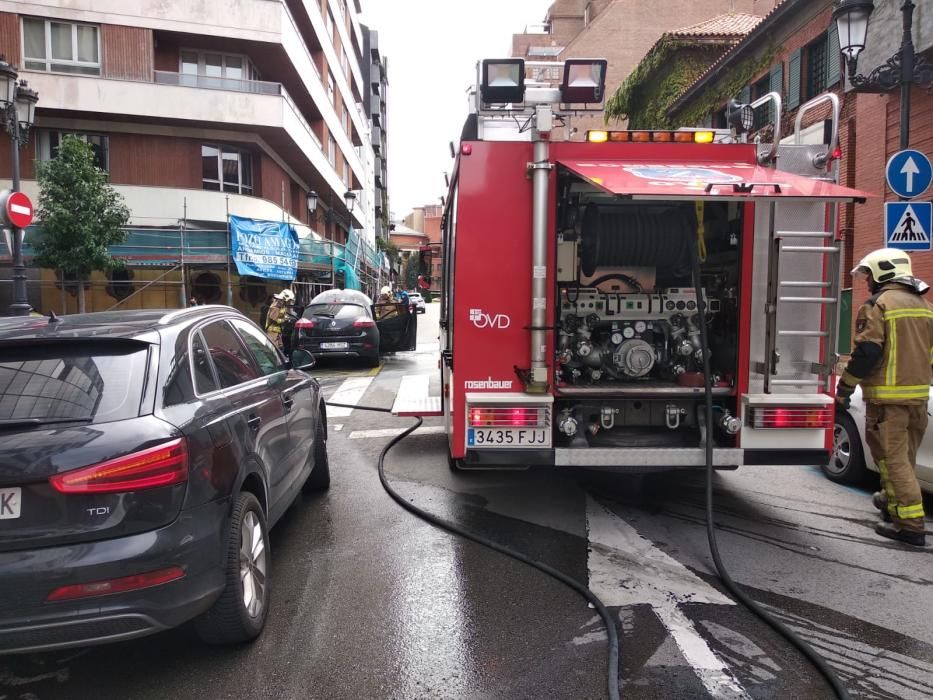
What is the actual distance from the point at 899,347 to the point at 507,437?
2.75m

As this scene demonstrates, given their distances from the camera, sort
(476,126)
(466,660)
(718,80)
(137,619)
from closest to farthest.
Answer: (137,619), (466,660), (476,126), (718,80)

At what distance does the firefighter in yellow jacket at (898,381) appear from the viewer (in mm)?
4668

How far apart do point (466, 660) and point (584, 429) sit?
2.06m

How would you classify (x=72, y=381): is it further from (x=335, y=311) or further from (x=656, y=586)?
(x=335, y=311)

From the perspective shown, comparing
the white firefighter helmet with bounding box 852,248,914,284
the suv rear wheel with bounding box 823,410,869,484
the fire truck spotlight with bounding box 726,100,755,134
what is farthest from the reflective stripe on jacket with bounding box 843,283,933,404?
the fire truck spotlight with bounding box 726,100,755,134

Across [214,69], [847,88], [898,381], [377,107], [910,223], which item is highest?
[377,107]

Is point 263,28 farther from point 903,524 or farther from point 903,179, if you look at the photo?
point 903,524

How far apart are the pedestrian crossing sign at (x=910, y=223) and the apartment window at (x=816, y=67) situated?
36.2 ft

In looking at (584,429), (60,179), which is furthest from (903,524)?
(60,179)

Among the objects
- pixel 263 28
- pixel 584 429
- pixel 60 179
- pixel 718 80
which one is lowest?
pixel 584 429

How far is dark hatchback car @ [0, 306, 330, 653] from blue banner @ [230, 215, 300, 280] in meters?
15.9

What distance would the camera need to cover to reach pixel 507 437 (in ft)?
15.1


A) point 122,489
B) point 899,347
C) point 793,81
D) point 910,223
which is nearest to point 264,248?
point 793,81

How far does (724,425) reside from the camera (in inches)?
186
